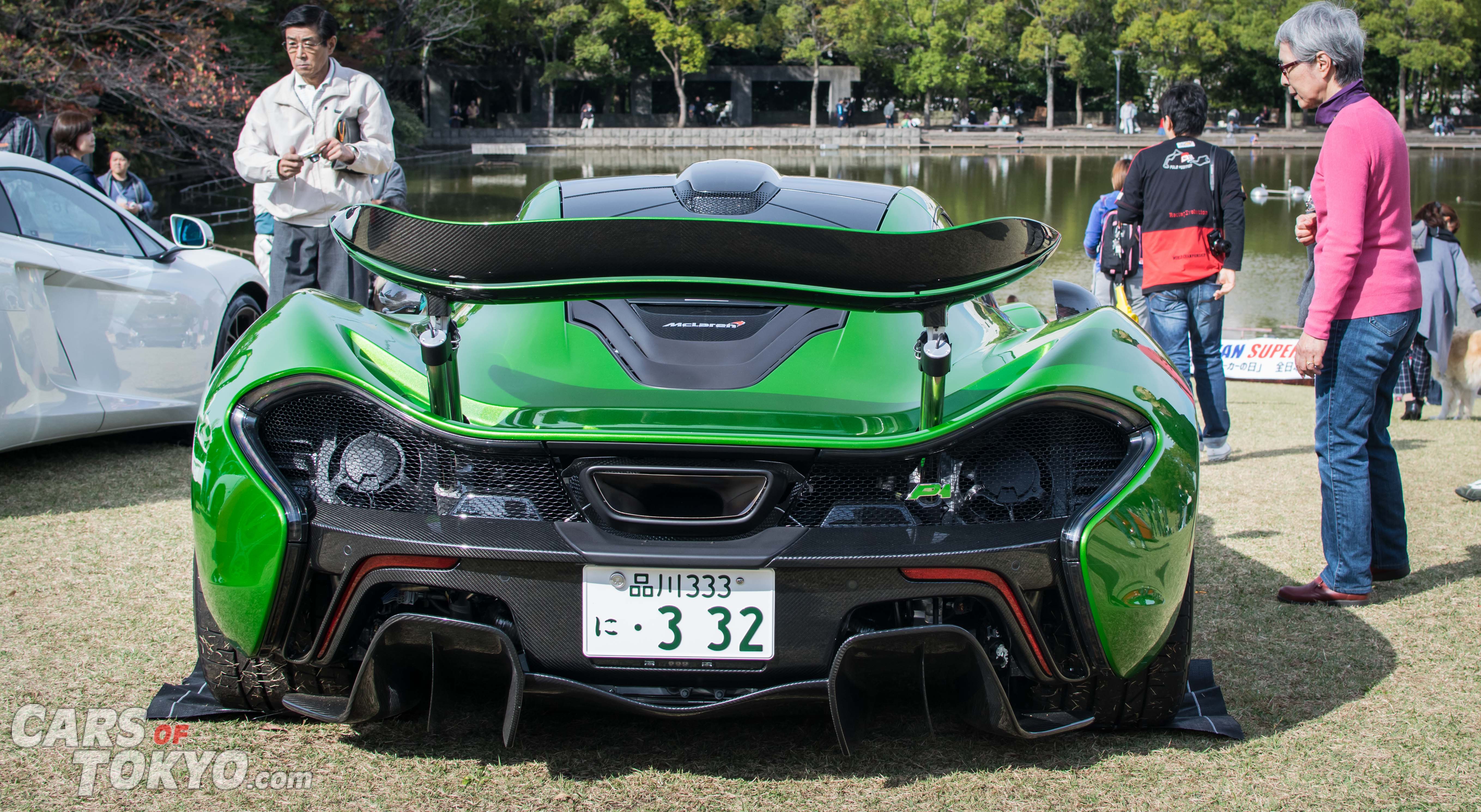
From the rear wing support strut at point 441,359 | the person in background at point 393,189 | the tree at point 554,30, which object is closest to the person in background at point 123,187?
the person in background at point 393,189

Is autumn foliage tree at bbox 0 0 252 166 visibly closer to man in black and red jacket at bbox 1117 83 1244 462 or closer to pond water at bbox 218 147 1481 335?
pond water at bbox 218 147 1481 335

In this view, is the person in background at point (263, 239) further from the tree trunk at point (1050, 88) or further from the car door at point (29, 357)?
the tree trunk at point (1050, 88)

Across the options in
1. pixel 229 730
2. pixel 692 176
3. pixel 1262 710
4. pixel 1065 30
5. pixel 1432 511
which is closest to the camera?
pixel 229 730

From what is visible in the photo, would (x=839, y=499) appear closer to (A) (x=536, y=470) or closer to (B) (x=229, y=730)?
(A) (x=536, y=470)

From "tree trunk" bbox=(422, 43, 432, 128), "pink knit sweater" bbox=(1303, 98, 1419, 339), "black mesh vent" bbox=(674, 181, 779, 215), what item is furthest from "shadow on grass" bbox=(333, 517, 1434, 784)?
"tree trunk" bbox=(422, 43, 432, 128)

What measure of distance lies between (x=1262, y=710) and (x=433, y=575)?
1.91 metres

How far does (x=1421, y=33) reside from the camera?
64.9 m

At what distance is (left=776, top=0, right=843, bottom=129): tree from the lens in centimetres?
7088

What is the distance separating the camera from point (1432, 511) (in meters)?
4.87

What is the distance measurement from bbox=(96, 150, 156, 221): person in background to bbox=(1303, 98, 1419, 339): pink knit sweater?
341 inches

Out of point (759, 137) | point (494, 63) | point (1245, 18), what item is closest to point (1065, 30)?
point (1245, 18)

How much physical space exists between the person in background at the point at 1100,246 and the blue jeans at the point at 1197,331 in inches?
60.3

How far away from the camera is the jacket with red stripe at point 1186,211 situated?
19.0ft

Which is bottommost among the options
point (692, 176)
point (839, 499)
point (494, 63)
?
point (839, 499)
